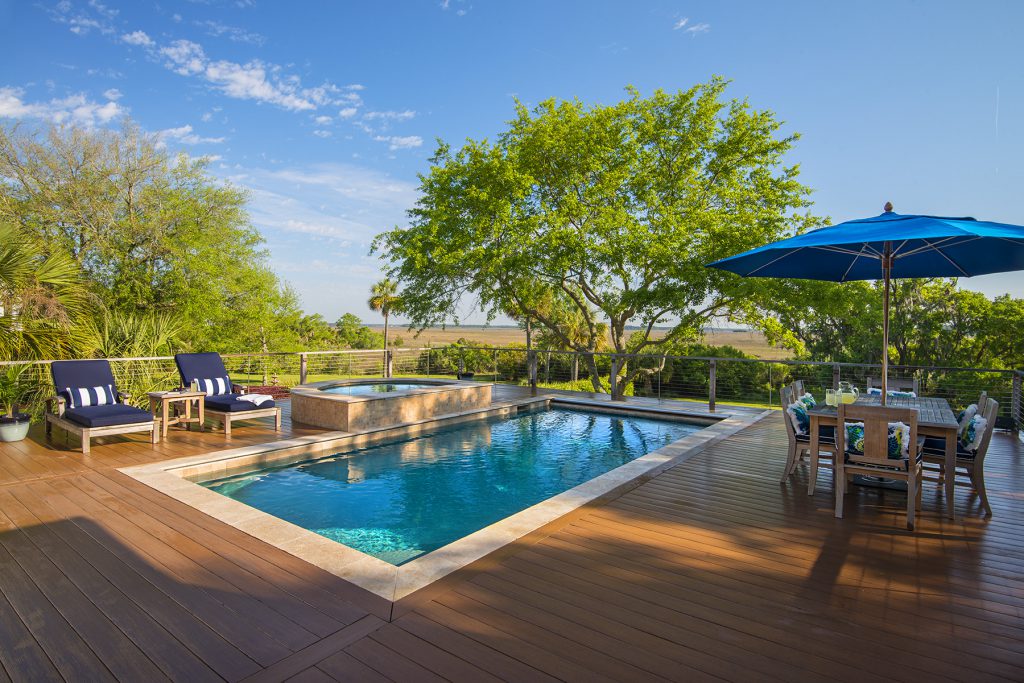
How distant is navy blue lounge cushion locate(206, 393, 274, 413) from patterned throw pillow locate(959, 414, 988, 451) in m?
6.93

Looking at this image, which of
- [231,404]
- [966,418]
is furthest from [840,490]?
[231,404]

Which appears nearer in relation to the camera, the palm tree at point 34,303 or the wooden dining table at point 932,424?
the wooden dining table at point 932,424

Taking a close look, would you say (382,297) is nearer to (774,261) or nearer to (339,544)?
(774,261)

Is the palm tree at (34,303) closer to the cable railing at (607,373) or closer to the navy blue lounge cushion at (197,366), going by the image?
the cable railing at (607,373)

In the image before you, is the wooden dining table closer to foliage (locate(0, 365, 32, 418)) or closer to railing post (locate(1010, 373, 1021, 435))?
railing post (locate(1010, 373, 1021, 435))

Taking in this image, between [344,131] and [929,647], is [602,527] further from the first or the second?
[344,131]

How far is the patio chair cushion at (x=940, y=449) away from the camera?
393 cm

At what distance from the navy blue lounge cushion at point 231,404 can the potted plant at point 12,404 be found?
173 cm

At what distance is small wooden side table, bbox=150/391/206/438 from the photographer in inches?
233

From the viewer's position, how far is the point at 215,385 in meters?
6.80

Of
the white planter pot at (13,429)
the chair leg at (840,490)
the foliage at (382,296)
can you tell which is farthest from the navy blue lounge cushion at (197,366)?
the foliage at (382,296)

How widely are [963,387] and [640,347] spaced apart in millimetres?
11004

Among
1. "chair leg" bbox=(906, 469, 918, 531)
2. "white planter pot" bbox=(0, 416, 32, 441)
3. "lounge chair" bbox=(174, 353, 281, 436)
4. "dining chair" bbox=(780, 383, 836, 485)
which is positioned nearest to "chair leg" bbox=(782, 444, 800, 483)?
"dining chair" bbox=(780, 383, 836, 485)

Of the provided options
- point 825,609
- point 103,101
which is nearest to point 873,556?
point 825,609
